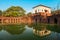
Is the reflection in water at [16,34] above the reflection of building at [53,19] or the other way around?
the other way around

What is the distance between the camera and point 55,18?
1837 inches

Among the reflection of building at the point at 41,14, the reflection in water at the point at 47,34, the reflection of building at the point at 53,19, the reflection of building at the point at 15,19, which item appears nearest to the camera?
the reflection in water at the point at 47,34

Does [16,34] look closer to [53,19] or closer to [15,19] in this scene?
[53,19]

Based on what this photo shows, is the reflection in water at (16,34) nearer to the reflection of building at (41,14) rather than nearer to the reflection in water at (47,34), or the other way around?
the reflection in water at (47,34)

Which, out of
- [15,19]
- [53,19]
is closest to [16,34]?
[53,19]

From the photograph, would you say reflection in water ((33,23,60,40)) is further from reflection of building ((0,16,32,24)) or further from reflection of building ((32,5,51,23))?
reflection of building ((0,16,32,24))

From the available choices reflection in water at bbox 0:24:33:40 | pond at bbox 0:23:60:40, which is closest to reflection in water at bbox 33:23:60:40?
pond at bbox 0:23:60:40

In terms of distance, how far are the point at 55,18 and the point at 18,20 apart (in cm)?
2144

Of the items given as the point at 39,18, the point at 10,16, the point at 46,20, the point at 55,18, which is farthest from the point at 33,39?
the point at 10,16

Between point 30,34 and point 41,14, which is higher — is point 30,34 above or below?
below

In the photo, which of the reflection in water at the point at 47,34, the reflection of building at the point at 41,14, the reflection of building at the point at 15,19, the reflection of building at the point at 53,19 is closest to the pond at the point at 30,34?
the reflection in water at the point at 47,34


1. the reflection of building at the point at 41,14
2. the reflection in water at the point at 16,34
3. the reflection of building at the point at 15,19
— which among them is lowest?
the reflection in water at the point at 16,34

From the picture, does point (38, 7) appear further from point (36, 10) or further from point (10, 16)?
point (10, 16)

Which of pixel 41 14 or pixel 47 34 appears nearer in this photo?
pixel 47 34
